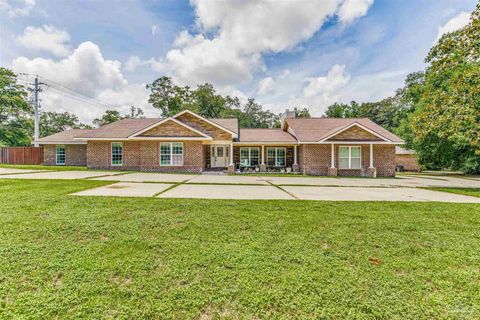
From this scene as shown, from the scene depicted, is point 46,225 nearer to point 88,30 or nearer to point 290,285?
point 290,285

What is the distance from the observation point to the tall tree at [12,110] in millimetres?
31484

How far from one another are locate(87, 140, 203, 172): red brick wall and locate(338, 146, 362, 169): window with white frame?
1131 cm

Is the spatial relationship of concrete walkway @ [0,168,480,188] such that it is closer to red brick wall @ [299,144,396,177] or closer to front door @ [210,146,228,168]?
red brick wall @ [299,144,396,177]

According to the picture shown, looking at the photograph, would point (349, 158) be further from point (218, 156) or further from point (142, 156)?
point (142, 156)

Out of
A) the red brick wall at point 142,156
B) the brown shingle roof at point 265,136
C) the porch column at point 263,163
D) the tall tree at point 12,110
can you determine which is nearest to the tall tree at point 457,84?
the brown shingle roof at point 265,136

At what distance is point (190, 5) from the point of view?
13711mm

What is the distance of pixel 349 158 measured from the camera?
1922 cm

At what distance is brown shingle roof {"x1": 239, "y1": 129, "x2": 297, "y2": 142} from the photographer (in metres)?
21.2

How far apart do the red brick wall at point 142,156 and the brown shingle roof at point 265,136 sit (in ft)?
15.4

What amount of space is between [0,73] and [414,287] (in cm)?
4587

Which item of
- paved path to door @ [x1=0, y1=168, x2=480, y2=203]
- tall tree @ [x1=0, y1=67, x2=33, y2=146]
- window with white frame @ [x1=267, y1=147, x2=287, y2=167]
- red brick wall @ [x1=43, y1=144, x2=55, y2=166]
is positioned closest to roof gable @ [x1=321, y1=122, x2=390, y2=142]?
window with white frame @ [x1=267, y1=147, x2=287, y2=167]

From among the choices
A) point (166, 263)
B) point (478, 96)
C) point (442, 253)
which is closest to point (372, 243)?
point (442, 253)

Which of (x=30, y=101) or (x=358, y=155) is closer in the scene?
(x=358, y=155)

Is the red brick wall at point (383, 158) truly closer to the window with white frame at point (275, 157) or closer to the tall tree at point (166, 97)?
the window with white frame at point (275, 157)
